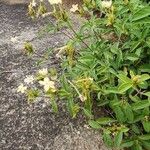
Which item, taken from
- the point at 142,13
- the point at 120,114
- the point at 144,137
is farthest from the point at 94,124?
the point at 142,13

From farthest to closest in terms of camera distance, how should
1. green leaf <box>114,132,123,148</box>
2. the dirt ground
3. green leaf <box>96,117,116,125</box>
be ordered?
1. the dirt ground
2. green leaf <box>96,117,116,125</box>
3. green leaf <box>114,132,123,148</box>

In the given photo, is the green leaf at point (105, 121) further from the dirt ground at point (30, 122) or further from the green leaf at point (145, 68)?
the green leaf at point (145, 68)

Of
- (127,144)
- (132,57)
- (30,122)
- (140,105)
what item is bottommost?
(30,122)

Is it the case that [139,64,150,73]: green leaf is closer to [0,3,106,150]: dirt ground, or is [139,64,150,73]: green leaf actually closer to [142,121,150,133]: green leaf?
[142,121,150,133]: green leaf

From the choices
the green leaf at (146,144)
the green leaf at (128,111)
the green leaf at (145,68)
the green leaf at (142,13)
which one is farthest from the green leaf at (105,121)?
the green leaf at (142,13)

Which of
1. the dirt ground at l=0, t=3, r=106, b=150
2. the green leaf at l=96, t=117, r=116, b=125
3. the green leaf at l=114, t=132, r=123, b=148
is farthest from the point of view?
the dirt ground at l=0, t=3, r=106, b=150

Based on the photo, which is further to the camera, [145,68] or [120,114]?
[145,68]

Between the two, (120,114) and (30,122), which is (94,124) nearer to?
(120,114)

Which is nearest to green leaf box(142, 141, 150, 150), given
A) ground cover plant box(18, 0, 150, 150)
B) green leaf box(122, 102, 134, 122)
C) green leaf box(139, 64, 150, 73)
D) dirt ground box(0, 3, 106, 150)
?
ground cover plant box(18, 0, 150, 150)
